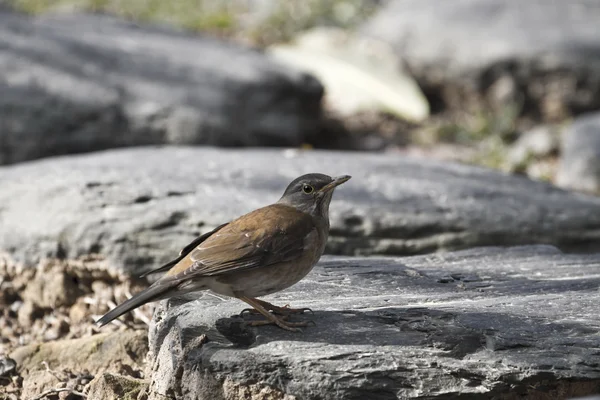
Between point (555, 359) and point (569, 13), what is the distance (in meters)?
10.1

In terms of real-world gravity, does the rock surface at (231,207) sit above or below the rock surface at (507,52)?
below

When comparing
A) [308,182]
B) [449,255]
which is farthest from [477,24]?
[308,182]

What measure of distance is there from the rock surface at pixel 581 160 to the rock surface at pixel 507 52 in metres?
1.90

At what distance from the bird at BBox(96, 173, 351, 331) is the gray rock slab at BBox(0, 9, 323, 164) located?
4.51 metres

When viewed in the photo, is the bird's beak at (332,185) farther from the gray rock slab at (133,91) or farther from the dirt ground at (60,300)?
the gray rock slab at (133,91)

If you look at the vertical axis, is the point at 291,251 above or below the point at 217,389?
above

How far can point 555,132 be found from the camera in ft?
38.4

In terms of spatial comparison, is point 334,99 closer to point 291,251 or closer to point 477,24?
point 477,24

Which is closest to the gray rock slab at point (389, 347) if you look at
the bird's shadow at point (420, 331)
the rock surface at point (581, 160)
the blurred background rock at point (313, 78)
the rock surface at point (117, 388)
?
the bird's shadow at point (420, 331)

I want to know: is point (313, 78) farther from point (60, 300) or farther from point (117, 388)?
point (117, 388)

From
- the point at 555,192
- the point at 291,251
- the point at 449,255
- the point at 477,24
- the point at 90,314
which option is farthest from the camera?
the point at 477,24

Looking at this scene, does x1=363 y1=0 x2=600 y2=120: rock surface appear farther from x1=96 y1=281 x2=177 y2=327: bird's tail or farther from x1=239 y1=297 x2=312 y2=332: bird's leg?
x1=96 y1=281 x2=177 y2=327: bird's tail

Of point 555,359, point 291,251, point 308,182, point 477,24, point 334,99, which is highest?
point 477,24

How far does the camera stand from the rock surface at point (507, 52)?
39.7 ft
